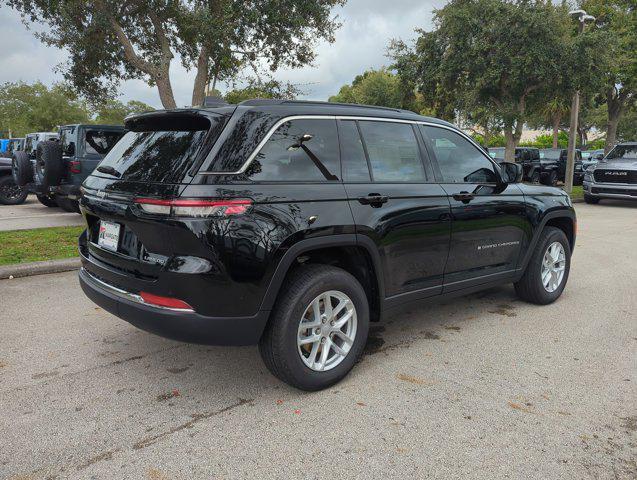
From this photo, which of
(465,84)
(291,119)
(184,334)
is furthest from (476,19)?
(184,334)

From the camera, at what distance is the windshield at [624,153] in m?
15.7

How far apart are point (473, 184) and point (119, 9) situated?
37.5ft

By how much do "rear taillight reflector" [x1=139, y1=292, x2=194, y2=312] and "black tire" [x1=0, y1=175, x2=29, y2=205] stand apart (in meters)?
11.9

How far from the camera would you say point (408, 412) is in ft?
9.63

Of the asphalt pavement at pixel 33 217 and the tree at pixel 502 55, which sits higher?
the tree at pixel 502 55

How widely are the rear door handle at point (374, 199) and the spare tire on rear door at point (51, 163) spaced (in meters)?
8.40

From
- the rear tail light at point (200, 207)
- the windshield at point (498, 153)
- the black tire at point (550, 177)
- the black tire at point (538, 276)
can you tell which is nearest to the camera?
the rear tail light at point (200, 207)

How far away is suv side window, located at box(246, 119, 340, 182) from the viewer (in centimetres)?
297

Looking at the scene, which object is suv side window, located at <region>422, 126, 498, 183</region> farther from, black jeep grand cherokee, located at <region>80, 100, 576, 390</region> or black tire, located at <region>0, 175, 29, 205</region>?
black tire, located at <region>0, 175, 29, 205</region>

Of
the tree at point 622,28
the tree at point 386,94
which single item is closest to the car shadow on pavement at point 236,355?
the tree at point 386,94

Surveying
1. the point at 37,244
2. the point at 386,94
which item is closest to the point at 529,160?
the point at 386,94

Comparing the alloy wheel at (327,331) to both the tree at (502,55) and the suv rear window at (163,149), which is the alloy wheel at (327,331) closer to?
the suv rear window at (163,149)

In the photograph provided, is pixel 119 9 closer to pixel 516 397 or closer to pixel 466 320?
pixel 466 320

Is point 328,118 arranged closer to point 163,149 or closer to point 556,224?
point 163,149
